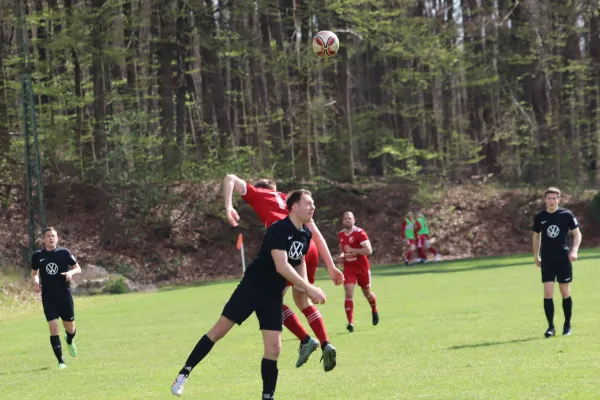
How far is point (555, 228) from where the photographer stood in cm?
1378

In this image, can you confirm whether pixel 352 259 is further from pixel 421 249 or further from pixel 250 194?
pixel 421 249

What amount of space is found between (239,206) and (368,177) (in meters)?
7.81

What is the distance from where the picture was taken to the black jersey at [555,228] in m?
13.8

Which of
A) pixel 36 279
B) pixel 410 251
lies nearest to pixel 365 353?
pixel 36 279

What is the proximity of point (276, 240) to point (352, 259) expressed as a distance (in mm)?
8373

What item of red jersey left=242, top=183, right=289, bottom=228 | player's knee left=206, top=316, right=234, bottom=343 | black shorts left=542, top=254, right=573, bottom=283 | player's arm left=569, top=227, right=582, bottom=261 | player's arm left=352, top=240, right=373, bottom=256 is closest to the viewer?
player's knee left=206, top=316, right=234, bottom=343

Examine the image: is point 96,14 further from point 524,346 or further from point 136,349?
point 524,346

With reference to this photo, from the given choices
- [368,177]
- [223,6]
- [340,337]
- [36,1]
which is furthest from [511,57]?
[340,337]

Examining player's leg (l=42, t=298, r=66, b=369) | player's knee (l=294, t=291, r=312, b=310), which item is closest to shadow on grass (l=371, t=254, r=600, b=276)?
player's leg (l=42, t=298, r=66, b=369)

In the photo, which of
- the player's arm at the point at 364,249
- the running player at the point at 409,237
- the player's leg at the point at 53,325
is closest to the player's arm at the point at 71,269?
the player's leg at the point at 53,325

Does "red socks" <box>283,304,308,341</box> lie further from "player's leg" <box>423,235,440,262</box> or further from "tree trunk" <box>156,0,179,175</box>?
"tree trunk" <box>156,0,179,175</box>

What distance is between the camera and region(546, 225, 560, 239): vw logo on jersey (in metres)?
13.8

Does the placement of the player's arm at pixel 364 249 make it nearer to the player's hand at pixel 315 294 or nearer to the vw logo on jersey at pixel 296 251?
the vw logo on jersey at pixel 296 251

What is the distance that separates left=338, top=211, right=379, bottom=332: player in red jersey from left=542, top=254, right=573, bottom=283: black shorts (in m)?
3.21
